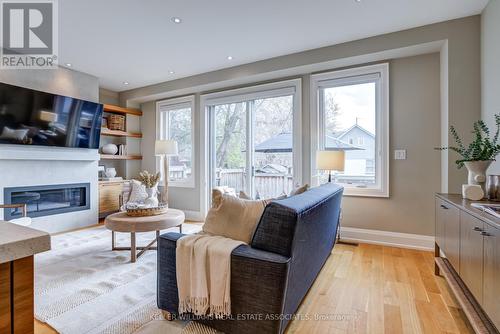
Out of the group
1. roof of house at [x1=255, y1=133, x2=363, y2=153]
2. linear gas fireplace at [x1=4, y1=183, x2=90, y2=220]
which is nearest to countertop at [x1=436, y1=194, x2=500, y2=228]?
roof of house at [x1=255, y1=133, x2=363, y2=153]

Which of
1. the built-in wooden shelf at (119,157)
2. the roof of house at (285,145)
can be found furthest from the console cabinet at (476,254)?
the built-in wooden shelf at (119,157)

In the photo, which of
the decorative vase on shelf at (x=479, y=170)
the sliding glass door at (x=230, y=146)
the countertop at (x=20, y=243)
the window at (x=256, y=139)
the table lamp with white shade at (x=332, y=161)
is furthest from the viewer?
the sliding glass door at (x=230, y=146)

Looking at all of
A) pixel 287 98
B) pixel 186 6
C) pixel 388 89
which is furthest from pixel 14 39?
pixel 388 89

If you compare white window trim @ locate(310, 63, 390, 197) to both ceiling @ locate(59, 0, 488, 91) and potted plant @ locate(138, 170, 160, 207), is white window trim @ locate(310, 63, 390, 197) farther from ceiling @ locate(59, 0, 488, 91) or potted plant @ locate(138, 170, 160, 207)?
potted plant @ locate(138, 170, 160, 207)

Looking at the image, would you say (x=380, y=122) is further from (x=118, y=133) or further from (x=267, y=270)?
(x=118, y=133)

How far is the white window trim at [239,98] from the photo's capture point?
3.90 m

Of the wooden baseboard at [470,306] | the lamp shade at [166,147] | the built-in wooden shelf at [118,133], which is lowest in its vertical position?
the wooden baseboard at [470,306]

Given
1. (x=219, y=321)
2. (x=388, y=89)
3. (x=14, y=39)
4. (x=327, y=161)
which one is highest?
(x=14, y=39)

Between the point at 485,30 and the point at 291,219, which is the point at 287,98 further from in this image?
the point at 291,219

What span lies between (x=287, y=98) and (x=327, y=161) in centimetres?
136

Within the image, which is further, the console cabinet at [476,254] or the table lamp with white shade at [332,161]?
the table lamp with white shade at [332,161]

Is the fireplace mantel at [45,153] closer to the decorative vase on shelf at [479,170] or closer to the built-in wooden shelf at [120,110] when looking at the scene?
the built-in wooden shelf at [120,110]

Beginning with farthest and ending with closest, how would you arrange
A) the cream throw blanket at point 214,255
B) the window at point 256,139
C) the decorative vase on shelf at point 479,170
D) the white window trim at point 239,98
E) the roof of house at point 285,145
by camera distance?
the window at point 256,139 → the white window trim at point 239,98 → the roof of house at point 285,145 → the decorative vase on shelf at point 479,170 → the cream throw blanket at point 214,255

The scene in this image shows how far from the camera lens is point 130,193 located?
15.2 feet
